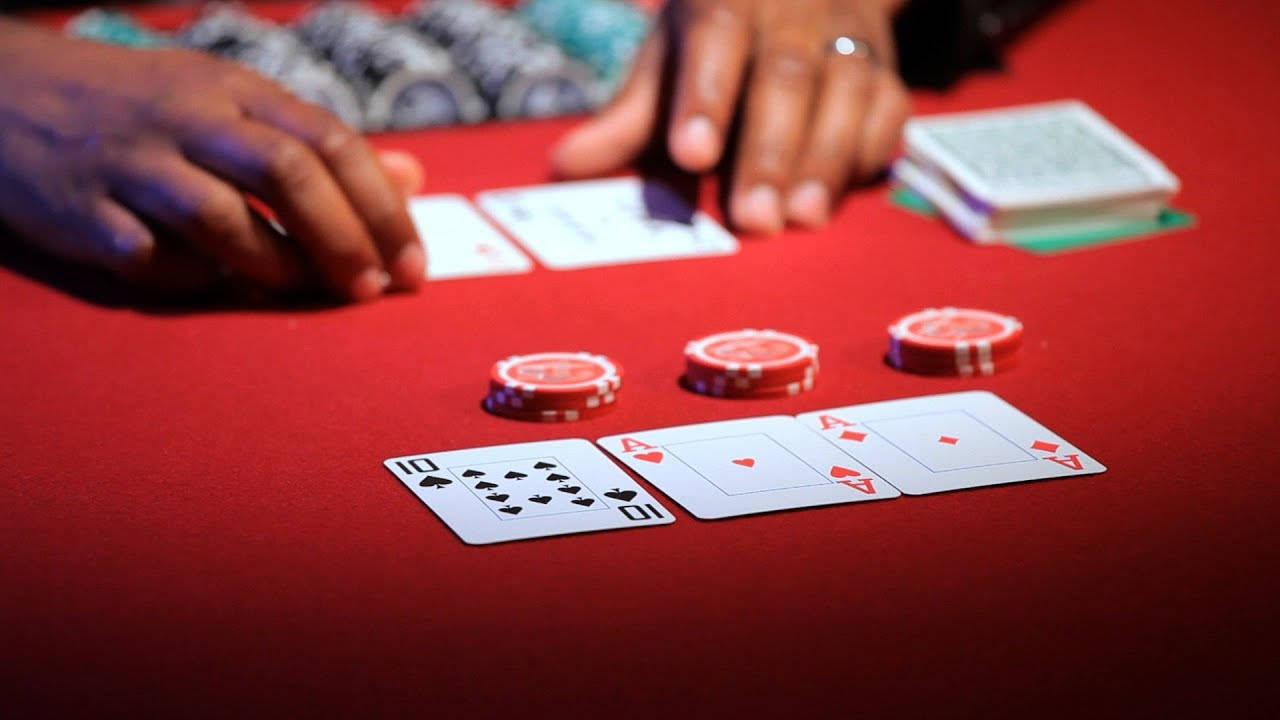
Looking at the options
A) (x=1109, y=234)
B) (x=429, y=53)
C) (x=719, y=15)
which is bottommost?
(x=1109, y=234)

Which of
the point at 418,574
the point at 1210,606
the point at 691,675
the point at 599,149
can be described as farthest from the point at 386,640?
Result: the point at 599,149

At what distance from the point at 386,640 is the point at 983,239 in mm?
1207

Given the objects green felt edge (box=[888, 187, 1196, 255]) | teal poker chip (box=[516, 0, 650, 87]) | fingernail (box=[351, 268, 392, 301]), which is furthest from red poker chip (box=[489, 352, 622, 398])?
teal poker chip (box=[516, 0, 650, 87])

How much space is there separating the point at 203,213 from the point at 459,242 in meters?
0.41

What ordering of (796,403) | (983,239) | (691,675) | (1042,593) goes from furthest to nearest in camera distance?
(983,239) → (796,403) → (1042,593) → (691,675)

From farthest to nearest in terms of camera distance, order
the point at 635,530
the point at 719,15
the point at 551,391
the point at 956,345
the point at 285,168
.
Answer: the point at 719,15 < the point at 285,168 < the point at 956,345 < the point at 551,391 < the point at 635,530

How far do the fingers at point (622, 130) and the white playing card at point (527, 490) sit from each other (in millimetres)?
1015

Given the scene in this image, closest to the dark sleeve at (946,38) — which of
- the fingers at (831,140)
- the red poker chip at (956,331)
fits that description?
the fingers at (831,140)

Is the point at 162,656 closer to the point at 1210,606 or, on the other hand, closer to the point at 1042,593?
the point at 1042,593

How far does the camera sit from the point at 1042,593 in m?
1.12

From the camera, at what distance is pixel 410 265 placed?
→ 6.07 feet

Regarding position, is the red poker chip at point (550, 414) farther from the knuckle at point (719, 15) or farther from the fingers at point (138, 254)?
the knuckle at point (719, 15)

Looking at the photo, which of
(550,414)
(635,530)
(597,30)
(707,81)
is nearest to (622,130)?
(707,81)

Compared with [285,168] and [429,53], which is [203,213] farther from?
[429,53]
